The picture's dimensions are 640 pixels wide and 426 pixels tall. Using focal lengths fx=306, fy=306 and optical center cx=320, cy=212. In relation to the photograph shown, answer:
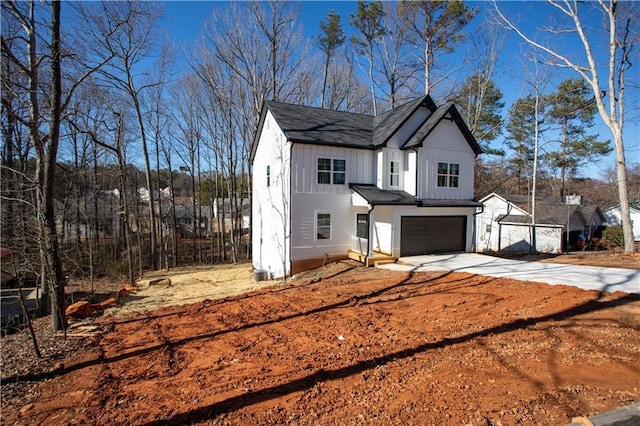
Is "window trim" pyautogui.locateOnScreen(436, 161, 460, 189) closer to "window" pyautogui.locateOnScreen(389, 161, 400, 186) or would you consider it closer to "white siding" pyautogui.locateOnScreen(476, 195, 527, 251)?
"window" pyautogui.locateOnScreen(389, 161, 400, 186)

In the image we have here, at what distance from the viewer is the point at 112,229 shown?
72.0 ft

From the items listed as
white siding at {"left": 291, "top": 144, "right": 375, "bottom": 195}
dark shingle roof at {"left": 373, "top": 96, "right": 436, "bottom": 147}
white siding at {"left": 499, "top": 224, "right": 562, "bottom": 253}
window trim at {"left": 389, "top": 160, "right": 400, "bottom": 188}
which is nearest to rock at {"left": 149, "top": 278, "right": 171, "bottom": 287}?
white siding at {"left": 291, "top": 144, "right": 375, "bottom": 195}

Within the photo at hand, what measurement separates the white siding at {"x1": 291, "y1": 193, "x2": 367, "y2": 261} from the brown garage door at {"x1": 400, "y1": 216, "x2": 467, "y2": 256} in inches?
85.6

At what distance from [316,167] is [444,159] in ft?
20.0

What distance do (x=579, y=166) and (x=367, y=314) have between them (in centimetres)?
3529

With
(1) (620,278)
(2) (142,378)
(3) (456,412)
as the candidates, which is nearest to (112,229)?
(2) (142,378)

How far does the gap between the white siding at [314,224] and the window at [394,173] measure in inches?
75.0

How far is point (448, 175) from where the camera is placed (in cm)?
1449

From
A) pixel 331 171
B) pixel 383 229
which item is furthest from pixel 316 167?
pixel 383 229

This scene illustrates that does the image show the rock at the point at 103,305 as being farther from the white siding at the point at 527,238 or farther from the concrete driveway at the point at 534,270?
the white siding at the point at 527,238

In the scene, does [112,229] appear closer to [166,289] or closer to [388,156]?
[166,289]

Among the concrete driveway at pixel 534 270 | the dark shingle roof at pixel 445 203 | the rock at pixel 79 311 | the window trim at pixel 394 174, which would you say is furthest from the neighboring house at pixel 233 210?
the concrete driveway at pixel 534 270

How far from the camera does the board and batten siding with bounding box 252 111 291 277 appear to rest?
13.3 metres

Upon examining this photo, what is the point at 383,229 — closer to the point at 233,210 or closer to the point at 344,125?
the point at 344,125
